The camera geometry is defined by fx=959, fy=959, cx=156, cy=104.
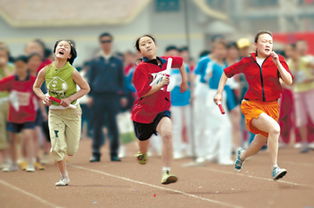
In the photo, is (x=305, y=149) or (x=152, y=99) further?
(x=305, y=149)

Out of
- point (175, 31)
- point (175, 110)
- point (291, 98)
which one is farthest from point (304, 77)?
point (175, 31)

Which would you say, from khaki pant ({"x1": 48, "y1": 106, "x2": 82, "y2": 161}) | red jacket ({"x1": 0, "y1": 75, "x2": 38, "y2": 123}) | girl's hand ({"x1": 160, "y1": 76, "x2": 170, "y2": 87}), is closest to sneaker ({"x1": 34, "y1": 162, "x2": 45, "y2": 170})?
red jacket ({"x1": 0, "y1": 75, "x2": 38, "y2": 123})

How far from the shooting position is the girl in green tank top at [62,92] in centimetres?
1320

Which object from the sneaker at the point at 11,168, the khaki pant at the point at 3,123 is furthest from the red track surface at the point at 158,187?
the khaki pant at the point at 3,123

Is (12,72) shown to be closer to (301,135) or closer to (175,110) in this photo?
(175,110)

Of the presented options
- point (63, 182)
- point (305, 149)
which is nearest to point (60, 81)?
point (63, 182)

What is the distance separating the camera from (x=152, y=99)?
12852 mm

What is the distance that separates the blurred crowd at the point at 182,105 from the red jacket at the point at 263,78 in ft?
9.49

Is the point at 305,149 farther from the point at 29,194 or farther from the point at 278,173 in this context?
the point at 29,194

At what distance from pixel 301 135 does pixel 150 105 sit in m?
7.07

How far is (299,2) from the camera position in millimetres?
57562

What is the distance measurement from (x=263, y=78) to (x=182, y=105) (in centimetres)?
632

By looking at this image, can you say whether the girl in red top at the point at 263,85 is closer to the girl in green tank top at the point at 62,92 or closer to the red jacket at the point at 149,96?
the red jacket at the point at 149,96

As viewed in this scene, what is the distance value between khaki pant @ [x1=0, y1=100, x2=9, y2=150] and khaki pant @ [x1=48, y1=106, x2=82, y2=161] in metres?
3.34
